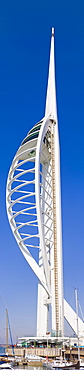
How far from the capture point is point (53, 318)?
48.4 m

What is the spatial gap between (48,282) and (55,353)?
9148 mm

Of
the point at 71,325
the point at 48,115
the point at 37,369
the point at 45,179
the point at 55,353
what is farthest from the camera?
the point at 48,115

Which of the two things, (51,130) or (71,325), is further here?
(51,130)

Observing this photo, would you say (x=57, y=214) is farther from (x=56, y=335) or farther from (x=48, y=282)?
(x=56, y=335)

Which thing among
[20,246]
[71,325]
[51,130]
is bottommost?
[71,325]

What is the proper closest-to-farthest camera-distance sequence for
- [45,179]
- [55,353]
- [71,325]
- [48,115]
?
[55,353] < [71,325] < [45,179] < [48,115]

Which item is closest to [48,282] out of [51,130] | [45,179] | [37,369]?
[45,179]

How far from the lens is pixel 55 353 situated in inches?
1598

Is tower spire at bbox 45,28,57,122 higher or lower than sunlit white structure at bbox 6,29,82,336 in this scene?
higher

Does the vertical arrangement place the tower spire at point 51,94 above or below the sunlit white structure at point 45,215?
above

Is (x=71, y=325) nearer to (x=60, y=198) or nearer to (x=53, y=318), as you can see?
(x=53, y=318)

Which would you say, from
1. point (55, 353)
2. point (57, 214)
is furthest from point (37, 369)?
point (57, 214)

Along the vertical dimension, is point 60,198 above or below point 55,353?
above

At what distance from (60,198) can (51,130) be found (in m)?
9.49
